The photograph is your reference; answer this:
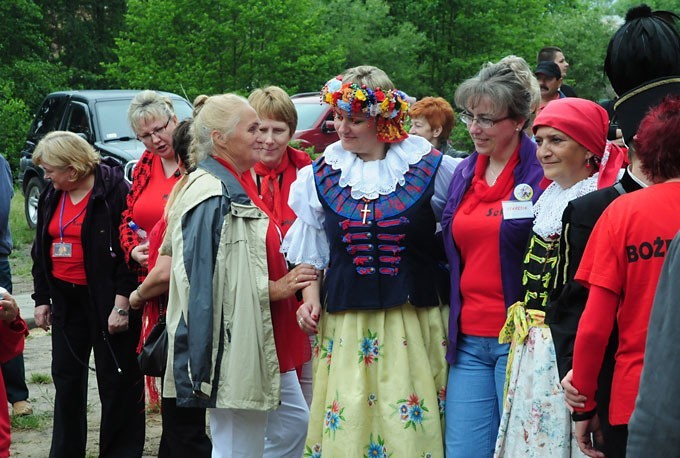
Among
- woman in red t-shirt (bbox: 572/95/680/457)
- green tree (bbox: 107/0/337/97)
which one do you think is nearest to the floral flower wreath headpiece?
woman in red t-shirt (bbox: 572/95/680/457)

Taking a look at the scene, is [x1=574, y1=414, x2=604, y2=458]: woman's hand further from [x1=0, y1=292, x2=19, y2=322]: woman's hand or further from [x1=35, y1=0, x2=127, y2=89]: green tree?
[x1=35, y1=0, x2=127, y2=89]: green tree

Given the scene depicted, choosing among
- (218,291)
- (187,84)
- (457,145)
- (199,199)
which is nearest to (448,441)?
(218,291)

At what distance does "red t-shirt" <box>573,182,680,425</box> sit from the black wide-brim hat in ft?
1.50

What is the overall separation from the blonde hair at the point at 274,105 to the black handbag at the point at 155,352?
143cm

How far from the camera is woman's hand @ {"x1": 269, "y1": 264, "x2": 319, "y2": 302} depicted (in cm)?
433

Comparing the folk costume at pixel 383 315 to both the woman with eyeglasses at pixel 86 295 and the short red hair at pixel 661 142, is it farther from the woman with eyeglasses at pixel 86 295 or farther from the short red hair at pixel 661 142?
the woman with eyeglasses at pixel 86 295

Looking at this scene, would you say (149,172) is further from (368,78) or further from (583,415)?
(583,415)

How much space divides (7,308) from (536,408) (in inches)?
98.6

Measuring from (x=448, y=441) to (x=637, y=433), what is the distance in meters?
1.94

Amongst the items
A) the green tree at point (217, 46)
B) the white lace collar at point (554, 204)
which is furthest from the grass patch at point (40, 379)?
the green tree at point (217, 46)

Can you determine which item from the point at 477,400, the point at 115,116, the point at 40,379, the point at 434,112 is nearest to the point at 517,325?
the point at 477,400

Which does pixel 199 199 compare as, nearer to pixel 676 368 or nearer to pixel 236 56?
pixel 676 368

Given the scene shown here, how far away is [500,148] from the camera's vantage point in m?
4.20

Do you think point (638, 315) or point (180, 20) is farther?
point (180, 20)
